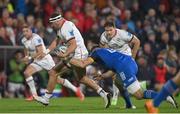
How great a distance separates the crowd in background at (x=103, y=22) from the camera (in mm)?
23312

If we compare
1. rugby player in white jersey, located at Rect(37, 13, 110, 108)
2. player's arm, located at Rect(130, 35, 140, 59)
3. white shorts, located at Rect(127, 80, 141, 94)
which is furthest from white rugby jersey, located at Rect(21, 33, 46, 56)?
white shorts, located at Rect(127, 80, 141, 94)

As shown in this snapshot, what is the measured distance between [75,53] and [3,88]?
6.29m

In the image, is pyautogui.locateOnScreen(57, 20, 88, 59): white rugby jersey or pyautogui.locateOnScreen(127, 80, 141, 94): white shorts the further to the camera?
pyautogui.locateOnScreen(57, 20, 88, 59): white rugby jersey

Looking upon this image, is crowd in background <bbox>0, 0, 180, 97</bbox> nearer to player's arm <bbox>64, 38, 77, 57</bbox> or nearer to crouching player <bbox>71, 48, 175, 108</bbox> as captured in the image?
player's arm <bbox>64, 38, 77, 57</bbox>

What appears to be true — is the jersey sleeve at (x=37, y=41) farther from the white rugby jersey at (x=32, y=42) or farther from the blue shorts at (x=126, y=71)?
the blue shorts at (x=126, y=71)

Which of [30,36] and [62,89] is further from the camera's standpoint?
[62,89]

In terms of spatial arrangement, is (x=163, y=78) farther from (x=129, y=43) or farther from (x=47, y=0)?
(x=129, y=43)

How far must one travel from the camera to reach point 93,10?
83.7 ft

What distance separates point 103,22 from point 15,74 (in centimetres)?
382

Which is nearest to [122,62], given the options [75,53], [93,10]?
[75,53]

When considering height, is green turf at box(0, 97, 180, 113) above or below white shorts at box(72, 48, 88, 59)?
below

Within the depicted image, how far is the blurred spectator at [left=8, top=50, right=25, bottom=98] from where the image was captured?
2298cm

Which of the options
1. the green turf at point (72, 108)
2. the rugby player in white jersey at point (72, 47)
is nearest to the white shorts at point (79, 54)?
the rugby player in white jersey at point (72, 47)

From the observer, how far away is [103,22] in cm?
2506
